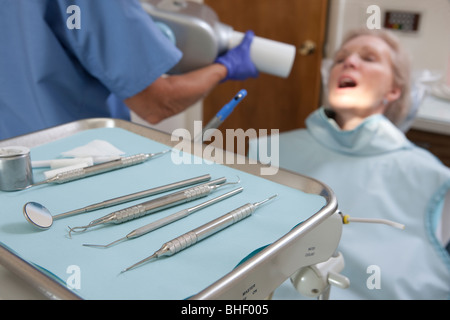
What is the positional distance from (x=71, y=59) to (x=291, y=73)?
1.70 meters

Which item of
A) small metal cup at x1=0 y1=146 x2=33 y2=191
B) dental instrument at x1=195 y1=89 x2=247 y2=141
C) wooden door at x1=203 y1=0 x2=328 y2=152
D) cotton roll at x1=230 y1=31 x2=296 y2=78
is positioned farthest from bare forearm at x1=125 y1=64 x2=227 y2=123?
wooden door at x1=203 y1=0 x2=328 y2=152

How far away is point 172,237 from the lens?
489mm

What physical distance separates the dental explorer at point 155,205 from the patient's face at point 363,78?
1.12 meters

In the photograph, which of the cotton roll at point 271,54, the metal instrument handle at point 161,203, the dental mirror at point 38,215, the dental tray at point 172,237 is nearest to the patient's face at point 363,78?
the cotton roll at point 271,54

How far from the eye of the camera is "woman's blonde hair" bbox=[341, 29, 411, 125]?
5.43 feet

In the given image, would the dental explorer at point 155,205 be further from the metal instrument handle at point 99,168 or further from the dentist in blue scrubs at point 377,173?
the dentist in blue scrubs at point 377,173

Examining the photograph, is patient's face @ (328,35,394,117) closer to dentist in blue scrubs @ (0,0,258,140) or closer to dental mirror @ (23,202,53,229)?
dentist in blue scrubs @ (0,0,258,140)

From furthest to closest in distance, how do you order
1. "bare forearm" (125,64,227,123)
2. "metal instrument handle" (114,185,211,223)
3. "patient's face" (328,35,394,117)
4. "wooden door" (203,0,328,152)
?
"wooden door" (203,0,328,152)
"patient's face" (328,35,394,117)
"bare forearm" (125,64,227,123)
"metal instrument handle" (114,185,211,223)

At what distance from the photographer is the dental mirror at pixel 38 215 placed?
0.49 metres

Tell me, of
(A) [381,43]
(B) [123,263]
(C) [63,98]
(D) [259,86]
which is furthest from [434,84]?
(B) [123,263]

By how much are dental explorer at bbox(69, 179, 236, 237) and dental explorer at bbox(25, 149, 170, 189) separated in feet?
0.43

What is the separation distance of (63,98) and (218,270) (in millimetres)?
794

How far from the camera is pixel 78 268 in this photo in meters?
0.43

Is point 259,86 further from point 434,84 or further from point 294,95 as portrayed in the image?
point 434,84
